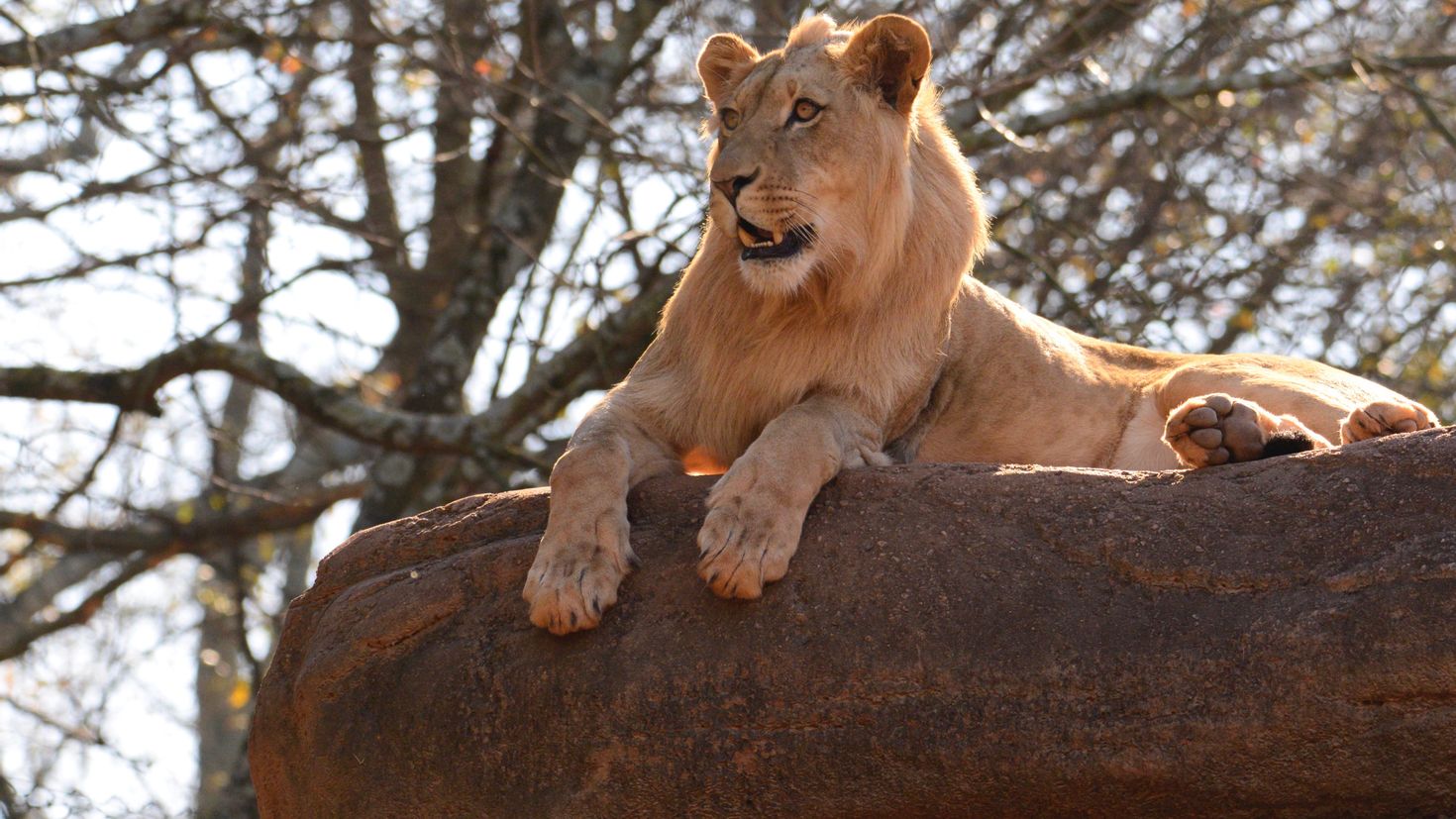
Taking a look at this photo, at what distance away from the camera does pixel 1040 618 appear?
12.0ft

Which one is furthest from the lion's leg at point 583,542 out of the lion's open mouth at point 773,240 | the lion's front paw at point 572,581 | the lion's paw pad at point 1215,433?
the lion's paw pad at point 1215,433

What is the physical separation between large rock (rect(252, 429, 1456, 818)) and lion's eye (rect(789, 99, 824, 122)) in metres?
1.00

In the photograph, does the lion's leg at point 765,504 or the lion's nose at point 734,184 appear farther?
the lion's nose at point 734,184

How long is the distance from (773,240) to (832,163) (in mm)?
264

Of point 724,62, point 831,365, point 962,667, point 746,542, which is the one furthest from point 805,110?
point 962,667

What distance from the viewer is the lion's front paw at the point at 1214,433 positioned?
13.4 ft

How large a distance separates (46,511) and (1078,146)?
6238mm

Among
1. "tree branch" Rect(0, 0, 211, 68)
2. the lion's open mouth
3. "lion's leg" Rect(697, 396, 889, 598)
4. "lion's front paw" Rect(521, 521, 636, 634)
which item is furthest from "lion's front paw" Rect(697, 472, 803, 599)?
"tree branch" Rect(0, 0, 211, 68)

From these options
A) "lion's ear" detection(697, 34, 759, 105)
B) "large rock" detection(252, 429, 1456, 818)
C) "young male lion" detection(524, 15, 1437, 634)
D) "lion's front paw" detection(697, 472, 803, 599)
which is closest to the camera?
"large rock" detection(252, 429, 1456, 818)

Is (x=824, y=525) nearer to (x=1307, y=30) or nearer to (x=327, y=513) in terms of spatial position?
(x=1307, y=30)

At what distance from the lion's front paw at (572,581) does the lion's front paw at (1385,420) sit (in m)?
1.86

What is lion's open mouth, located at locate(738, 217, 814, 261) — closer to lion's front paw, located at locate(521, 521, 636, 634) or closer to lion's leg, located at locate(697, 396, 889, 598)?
lion's leg, located at locate(697, 396, 889, 598)

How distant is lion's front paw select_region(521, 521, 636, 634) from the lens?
3785 millimetres

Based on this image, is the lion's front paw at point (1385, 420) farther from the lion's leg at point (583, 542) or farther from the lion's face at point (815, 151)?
the lion's leg at point (583, 542)
